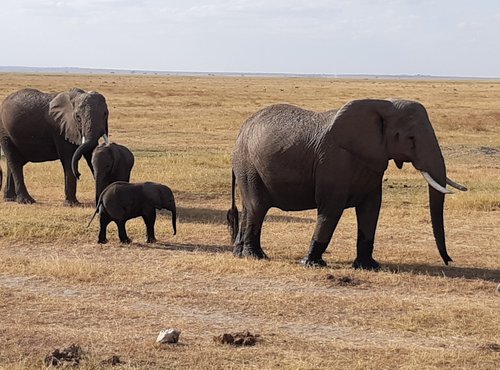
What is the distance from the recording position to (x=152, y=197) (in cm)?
1488

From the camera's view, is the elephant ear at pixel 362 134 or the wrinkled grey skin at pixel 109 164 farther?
the wrinkled grey skin at pixel 109 164

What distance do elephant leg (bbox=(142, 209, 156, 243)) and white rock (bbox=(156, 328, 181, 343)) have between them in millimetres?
6093

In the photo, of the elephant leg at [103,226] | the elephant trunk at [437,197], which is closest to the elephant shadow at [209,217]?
the elephant leg at [103,226]

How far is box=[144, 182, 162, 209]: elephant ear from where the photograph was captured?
14.9 m

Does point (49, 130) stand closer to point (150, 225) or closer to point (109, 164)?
point (109, 164)

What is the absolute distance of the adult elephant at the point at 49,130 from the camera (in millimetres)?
18688

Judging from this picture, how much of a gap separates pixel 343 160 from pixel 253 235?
1889 mm

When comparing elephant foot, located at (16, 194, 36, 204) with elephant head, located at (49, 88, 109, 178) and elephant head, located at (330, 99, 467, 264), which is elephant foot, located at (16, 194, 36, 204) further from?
elephant head, located at (330, 99, 467, 264)

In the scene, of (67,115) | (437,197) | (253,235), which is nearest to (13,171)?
(67,115)

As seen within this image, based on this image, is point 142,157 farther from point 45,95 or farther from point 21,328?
point 21,328

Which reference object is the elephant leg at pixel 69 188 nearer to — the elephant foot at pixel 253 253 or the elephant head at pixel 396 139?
the elephant foot at pixel 253 253

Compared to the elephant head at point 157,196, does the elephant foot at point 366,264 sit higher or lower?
lower

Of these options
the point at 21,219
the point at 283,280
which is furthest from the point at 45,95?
the point at 283,280

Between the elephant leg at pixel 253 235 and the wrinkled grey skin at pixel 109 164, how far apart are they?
4475 mm
